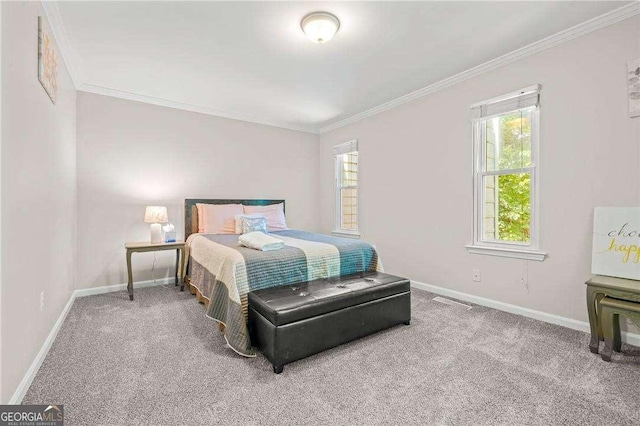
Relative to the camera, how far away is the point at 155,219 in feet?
11.6

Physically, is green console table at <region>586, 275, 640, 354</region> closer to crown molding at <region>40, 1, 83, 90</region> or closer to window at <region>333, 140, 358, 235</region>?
window at <region>333, 140, 358, 235</region>

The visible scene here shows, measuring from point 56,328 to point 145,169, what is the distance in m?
2.07

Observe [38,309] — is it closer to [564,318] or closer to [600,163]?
[564,318]

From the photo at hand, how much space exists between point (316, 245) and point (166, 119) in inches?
111

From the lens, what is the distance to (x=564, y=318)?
8.23 ft

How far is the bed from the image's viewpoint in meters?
2.12


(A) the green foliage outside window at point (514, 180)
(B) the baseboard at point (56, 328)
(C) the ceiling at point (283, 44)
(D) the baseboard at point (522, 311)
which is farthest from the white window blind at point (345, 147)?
(B) the baseboard at point (56, 328)

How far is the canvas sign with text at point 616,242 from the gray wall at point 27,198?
378 cm

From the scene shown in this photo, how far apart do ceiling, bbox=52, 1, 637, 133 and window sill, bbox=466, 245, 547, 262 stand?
1.87 meters

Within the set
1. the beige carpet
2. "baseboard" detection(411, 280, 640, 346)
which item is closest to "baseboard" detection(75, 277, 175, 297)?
the beige carpet

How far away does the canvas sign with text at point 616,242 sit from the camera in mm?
2137

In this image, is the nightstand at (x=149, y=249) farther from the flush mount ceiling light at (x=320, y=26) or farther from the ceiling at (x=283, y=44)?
the flush mount ceiling light at (x=320, y=26)

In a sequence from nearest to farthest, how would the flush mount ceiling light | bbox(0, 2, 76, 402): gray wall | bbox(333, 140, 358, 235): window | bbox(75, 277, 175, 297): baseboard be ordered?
bbox(0, 2, 76, 402): gray wall
the flush mount ceiling light
bbox(75, 277, 175, 297): baseboard
bbox(333, 140, 358, 235): window

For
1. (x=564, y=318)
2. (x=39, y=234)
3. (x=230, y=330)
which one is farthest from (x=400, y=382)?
(x=39, y=234)
